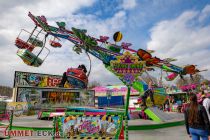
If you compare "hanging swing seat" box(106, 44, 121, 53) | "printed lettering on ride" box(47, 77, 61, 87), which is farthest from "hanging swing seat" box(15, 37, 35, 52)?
"printed lettering on ride" box(47, 77, 61, 87)

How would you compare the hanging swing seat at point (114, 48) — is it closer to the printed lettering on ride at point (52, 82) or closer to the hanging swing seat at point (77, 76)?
the hanging swing seat at point (77, 76)

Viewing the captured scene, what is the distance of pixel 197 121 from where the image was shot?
16.0ft

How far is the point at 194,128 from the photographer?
4961 mm

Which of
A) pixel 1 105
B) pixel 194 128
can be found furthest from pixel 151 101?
pixel 1 105

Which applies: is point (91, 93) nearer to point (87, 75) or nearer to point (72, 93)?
point (72, 93)

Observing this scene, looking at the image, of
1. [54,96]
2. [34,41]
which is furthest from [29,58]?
[54,96]

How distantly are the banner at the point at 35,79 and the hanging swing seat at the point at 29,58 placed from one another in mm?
9894

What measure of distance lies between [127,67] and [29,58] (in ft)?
29.3

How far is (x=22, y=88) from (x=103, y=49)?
38.4ft

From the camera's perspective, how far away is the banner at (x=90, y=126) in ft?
21.8

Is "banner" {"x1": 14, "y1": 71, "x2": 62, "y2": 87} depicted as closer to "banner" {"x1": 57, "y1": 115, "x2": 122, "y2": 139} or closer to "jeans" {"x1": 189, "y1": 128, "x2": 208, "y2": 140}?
"banner" {"x1": 57, "y1": 115, "x2": 122, "y2": 139}

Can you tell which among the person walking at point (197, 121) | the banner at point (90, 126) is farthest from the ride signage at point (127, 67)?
the person walking at point (197, 121)

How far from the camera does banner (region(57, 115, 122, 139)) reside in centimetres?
665

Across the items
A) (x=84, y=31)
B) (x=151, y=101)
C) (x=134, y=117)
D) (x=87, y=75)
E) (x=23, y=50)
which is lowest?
(x=134, y=117)
